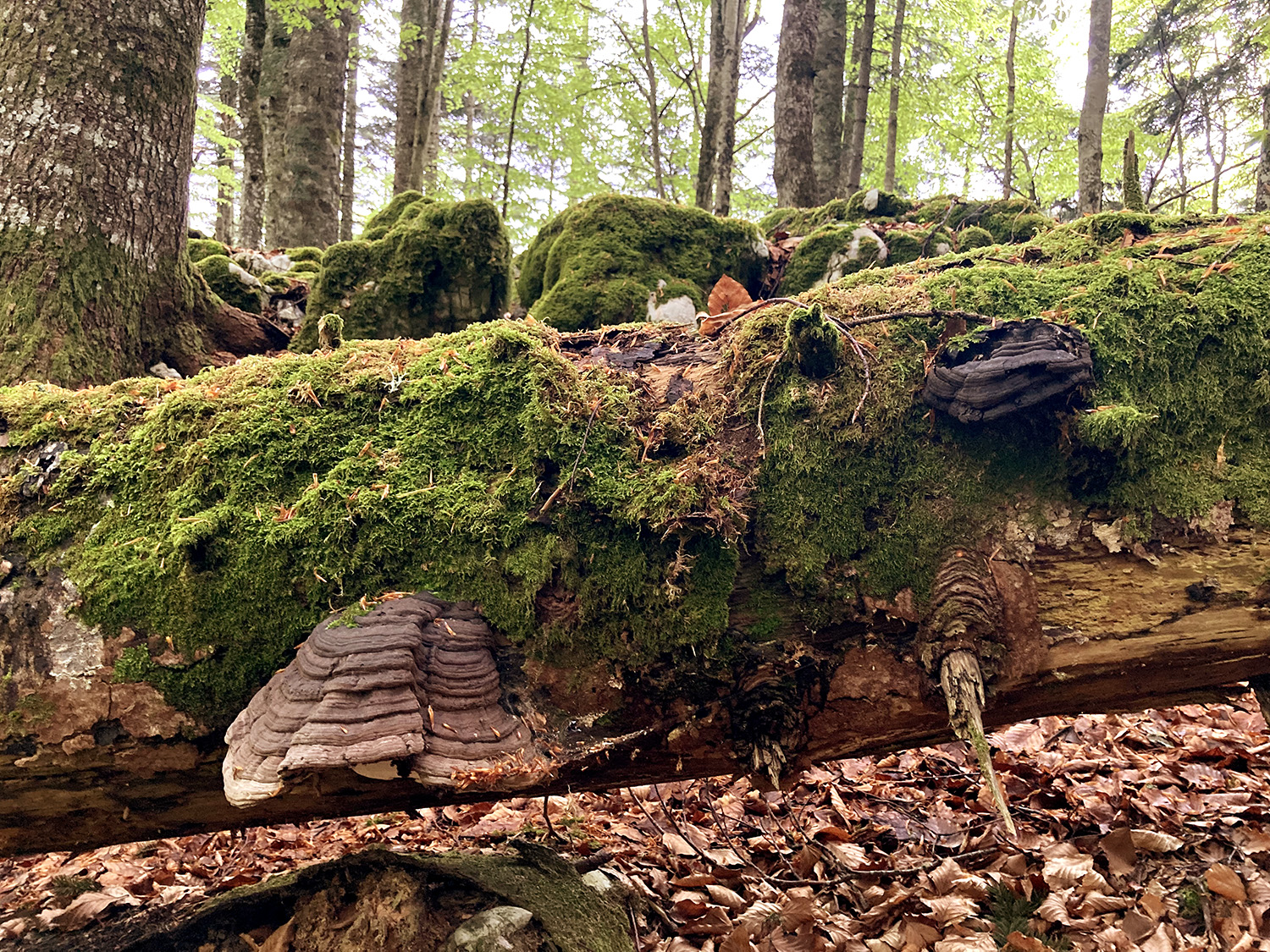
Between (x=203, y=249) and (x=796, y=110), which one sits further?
(x=796, y=110)

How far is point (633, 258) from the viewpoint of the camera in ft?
19.3

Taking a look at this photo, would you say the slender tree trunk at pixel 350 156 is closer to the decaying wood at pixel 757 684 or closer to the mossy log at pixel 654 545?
the mossy log at pixel 654 545

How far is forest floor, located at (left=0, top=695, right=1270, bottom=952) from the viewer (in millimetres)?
2807

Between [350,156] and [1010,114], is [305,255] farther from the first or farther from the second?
[1010,114]

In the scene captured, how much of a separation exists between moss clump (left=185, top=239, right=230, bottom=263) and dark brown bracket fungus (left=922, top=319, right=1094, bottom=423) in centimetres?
655

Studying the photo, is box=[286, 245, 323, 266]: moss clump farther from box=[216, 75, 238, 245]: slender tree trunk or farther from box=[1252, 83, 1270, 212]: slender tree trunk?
box=[216, 75, 238, 245]: slender tree trunk

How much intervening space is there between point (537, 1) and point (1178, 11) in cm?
1222

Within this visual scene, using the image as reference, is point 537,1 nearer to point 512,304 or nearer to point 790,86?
point 790,86

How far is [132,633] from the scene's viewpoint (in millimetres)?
2211

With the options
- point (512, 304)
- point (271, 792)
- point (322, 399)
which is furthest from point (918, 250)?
point (271, 792)

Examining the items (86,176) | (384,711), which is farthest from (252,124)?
(384,711)

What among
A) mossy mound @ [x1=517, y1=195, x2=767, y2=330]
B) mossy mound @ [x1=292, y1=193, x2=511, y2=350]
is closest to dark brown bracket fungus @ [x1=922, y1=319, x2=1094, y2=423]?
mossy mound @ [x1=517, y1=195, x2=767, y2=330]

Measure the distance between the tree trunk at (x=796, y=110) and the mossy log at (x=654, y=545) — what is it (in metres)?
8.09

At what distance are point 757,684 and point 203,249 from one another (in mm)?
6845
